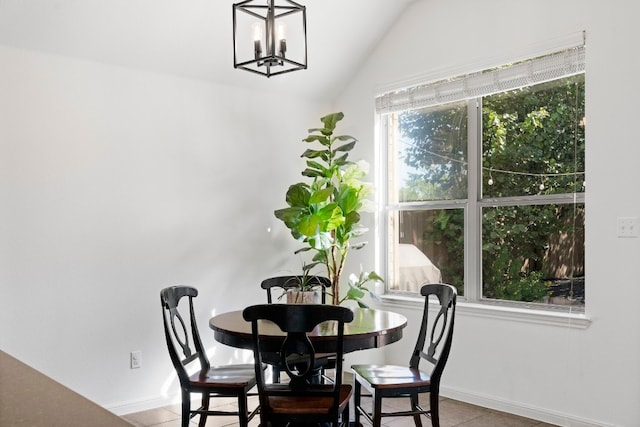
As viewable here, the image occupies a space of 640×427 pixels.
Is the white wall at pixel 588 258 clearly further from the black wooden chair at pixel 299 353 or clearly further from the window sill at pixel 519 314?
the black wooden chair at pixel 299 353

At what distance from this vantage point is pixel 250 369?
9.98 feet

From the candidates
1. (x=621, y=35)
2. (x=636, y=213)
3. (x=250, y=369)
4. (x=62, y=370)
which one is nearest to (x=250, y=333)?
(x=250, y=369)

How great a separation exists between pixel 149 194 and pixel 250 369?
1.50 meters

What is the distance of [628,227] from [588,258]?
29cm

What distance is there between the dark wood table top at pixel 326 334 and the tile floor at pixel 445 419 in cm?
97

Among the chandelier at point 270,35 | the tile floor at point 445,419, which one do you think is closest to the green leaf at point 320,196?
the chandelier at point 270,35

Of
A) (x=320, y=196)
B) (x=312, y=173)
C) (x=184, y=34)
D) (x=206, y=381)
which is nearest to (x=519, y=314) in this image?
(x=320, y=196)

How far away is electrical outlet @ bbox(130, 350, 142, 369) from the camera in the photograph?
3.79 m

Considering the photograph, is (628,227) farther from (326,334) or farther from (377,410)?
(326,334)

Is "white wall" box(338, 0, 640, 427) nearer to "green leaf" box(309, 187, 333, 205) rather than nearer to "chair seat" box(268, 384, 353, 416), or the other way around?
"green leaf" box(309, 187, 333, 205)

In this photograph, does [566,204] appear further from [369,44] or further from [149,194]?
[149,194]

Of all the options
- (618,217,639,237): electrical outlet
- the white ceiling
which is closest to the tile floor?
(618,217,639,237): electrical outlet

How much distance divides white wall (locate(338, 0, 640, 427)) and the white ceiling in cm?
63

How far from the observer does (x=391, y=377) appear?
289 centimetres
